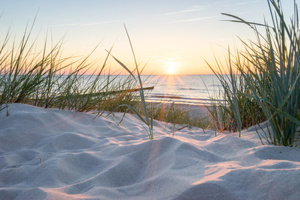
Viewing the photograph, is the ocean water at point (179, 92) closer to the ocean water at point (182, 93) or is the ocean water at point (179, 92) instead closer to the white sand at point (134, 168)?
the ocean water at point (182, 93)

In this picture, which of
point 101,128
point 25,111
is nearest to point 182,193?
point 101,128

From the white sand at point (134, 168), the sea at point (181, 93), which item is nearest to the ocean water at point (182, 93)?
the sea at point (181, 93)

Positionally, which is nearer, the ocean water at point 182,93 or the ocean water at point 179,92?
the ocean water at point 179,92

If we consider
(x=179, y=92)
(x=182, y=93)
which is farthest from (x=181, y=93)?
(x=179, y=92)

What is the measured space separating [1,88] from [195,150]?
81.1 inches

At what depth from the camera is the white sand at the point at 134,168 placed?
0.93m

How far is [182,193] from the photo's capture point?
92cm

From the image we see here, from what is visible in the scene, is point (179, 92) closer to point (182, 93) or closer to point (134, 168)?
point (182, 93)

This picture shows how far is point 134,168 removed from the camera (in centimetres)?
127

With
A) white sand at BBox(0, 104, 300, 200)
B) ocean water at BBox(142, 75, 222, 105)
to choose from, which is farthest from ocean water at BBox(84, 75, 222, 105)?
white sand at BBox(0, 104, 300, 200)

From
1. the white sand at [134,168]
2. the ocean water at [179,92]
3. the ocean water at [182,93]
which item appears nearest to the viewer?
the white sand at [134,168]

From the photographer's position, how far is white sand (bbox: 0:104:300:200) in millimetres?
928

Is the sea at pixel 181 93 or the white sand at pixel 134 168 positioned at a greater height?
the sea at pixel 181 93

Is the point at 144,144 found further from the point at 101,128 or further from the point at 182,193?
the point at 101,128
